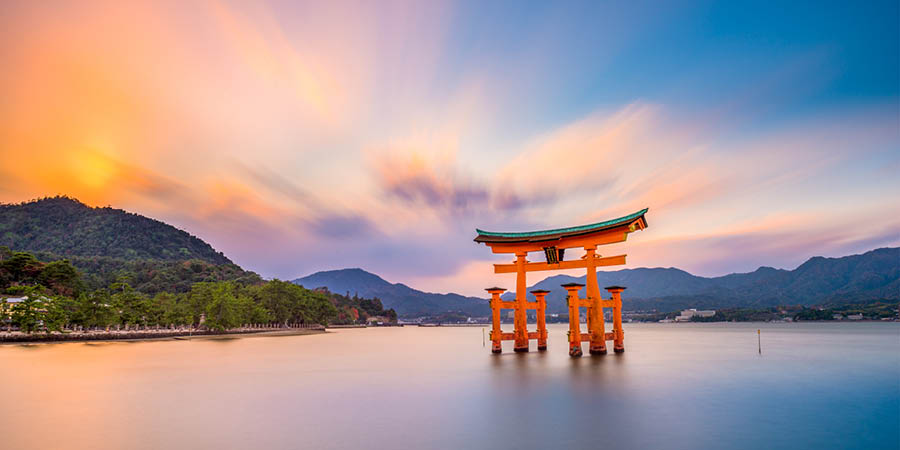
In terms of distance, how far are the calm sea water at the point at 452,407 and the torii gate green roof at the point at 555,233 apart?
23.1 ft

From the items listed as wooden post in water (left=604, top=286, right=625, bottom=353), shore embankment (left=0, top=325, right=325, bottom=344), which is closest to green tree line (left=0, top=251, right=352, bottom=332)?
shore embankment (left=0, top=325, right=325, bottom=344)

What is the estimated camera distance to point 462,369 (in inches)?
1067

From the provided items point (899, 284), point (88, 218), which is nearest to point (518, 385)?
point (88, 218)

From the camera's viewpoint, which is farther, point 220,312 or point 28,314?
point 220,312

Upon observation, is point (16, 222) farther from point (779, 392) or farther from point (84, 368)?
point (779, 392)

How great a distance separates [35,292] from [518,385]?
53.6 meters

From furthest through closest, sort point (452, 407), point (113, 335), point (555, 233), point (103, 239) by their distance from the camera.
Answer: point (103, 239) < point (113, 335) < point (555, 233) < point (452, 407)

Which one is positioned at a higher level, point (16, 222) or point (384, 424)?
point (16, 222)

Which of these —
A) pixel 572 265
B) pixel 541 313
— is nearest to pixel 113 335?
pixel 541 313

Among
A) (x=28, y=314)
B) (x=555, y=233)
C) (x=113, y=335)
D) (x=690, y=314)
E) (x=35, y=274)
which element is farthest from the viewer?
(x=690, y=314)

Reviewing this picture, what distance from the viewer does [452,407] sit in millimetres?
15141

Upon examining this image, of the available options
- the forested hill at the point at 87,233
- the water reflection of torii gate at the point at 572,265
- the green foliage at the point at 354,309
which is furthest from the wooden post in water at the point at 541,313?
the forested hill at the point at 87,233

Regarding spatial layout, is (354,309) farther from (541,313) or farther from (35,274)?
(541,313)

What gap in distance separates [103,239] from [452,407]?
636ft
